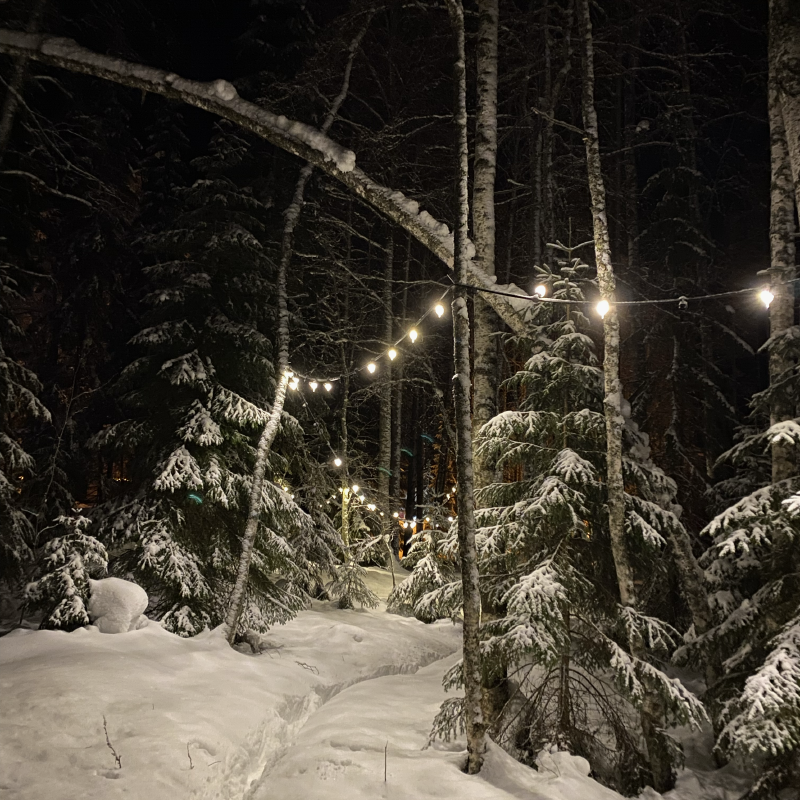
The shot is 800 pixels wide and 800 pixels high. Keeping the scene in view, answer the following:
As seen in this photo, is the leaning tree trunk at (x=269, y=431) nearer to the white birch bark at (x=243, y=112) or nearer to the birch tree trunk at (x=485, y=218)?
the birch tree trunk at (x=485, y=218)

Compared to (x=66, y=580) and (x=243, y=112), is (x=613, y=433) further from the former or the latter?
(x=66, y=580)

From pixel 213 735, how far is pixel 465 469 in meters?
3.75

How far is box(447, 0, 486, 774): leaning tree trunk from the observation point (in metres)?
5.45

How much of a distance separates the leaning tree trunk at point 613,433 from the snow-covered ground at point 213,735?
2.02 feet

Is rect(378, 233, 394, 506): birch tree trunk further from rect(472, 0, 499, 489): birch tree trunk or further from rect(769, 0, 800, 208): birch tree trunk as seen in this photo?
rect(769, 0, 800, 208): birch tree trunk

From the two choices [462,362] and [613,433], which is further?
[613,433]

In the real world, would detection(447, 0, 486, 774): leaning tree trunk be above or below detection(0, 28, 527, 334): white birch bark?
below

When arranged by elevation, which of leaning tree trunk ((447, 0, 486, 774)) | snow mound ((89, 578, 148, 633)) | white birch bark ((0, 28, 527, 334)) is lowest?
snow mound ((89, 578, 148, 633))

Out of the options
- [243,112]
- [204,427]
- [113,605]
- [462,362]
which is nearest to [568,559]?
[462,362]

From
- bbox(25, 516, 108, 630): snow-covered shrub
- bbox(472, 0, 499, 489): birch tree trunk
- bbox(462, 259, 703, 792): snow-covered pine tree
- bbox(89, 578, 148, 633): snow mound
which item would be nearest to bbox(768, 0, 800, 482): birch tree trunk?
bbox(462, 259, 703, 792): snow-covered pine tree

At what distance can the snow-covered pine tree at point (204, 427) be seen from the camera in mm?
9258

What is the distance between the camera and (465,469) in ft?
19.5

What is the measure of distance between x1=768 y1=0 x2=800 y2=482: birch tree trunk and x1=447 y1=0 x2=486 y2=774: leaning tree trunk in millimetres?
3627

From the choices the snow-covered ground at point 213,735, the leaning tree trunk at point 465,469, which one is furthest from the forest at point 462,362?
the snow-covered ground at point 213,735
